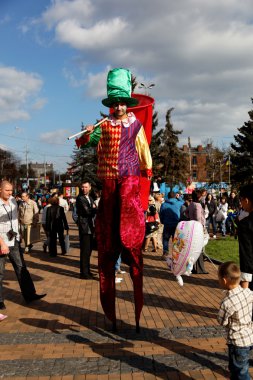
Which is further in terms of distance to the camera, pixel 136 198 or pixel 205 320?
pixel 205 320

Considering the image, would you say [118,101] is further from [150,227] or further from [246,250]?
[150,227]

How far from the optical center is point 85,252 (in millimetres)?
8438

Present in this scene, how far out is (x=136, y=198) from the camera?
479 cm

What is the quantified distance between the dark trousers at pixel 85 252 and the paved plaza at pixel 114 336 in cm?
58

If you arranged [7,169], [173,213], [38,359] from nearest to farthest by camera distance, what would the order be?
[38,359]
[173,213]
[7,169]

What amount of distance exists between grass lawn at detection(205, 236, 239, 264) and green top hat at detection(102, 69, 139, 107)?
6.22m

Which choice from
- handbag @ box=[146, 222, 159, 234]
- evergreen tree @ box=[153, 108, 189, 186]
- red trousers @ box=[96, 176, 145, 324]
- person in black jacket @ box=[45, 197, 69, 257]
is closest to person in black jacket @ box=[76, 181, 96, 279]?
handbag @ box=[146, 222, 159, 234]

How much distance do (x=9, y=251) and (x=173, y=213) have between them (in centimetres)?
520

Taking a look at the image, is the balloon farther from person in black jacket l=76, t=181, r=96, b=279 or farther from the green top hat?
person in black jacket l=76, t=181, r=96, b=279

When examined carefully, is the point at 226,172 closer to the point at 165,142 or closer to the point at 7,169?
the point at 165,142

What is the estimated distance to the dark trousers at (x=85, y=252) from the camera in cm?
832

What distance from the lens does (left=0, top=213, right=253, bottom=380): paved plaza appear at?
3.80 meters

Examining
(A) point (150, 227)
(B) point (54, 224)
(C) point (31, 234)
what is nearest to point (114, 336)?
(A) point (150, 227)

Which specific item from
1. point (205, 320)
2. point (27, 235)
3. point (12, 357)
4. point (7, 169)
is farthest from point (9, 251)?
point (7, 169)
